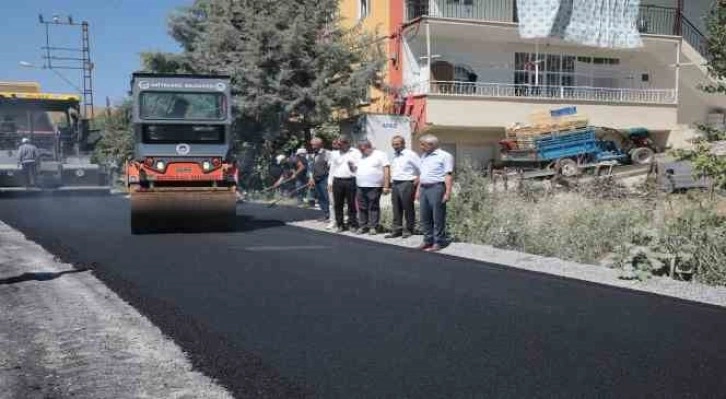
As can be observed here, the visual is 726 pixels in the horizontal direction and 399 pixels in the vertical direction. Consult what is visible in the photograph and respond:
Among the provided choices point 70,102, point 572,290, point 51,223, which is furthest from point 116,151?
point 572,290

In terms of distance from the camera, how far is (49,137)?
2141cm

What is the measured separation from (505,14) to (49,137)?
15771 millimetres

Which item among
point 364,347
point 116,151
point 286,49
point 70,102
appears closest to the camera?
point 364,347

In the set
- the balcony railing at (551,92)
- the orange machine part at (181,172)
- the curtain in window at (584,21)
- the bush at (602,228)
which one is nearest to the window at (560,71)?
the balcony railing at (551,92)

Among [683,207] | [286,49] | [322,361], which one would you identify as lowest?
[322,361]

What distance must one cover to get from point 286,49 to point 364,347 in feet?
52.0

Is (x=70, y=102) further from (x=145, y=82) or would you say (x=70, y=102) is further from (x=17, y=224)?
(x=145, y=82)

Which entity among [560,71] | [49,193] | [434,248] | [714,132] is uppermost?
[560,71]

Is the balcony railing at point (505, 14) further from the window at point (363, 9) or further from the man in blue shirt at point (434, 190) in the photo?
the man in blue shirt at point (434, 190)

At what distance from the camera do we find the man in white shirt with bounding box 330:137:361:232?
12.2 m

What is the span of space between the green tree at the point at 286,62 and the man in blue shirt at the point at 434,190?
10.3 metres

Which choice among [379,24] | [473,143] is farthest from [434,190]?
[473,143]

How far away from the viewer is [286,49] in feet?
65.8

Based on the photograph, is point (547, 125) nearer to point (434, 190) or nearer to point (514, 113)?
point (514, 113)
